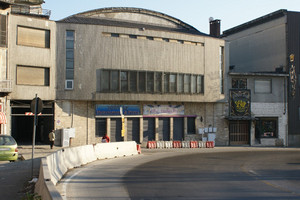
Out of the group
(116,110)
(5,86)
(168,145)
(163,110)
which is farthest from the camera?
(163,110)

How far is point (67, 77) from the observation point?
30250 millimetres

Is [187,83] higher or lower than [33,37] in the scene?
lower

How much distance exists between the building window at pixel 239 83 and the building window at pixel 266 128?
3847 millimetres

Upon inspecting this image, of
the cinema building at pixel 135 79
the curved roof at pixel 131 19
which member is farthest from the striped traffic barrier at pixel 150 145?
the curved roof at pixel 131 19

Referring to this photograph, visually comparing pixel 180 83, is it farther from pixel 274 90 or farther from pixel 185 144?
pixel 274 90

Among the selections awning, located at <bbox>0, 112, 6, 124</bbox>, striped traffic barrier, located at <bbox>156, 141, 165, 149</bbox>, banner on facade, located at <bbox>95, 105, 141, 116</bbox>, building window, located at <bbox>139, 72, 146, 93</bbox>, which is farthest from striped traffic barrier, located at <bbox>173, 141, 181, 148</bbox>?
awning, located at <bbox>0, 112, 6, 124</bbox>

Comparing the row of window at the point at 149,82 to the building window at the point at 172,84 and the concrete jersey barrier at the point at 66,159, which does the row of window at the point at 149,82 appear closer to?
the building window at the point at 172,84

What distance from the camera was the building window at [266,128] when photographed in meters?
38.5

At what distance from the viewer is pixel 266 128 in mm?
38781

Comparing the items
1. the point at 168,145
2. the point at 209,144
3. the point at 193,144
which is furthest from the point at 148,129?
the point at 209,144

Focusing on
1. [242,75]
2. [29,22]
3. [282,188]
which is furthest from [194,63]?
[282,188]

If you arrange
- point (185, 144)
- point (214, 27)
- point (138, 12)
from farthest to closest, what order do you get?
point (214, 27), point (138, 12), point (185, 144)

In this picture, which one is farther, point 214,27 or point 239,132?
point 214,27

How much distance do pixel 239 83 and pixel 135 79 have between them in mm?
11588
